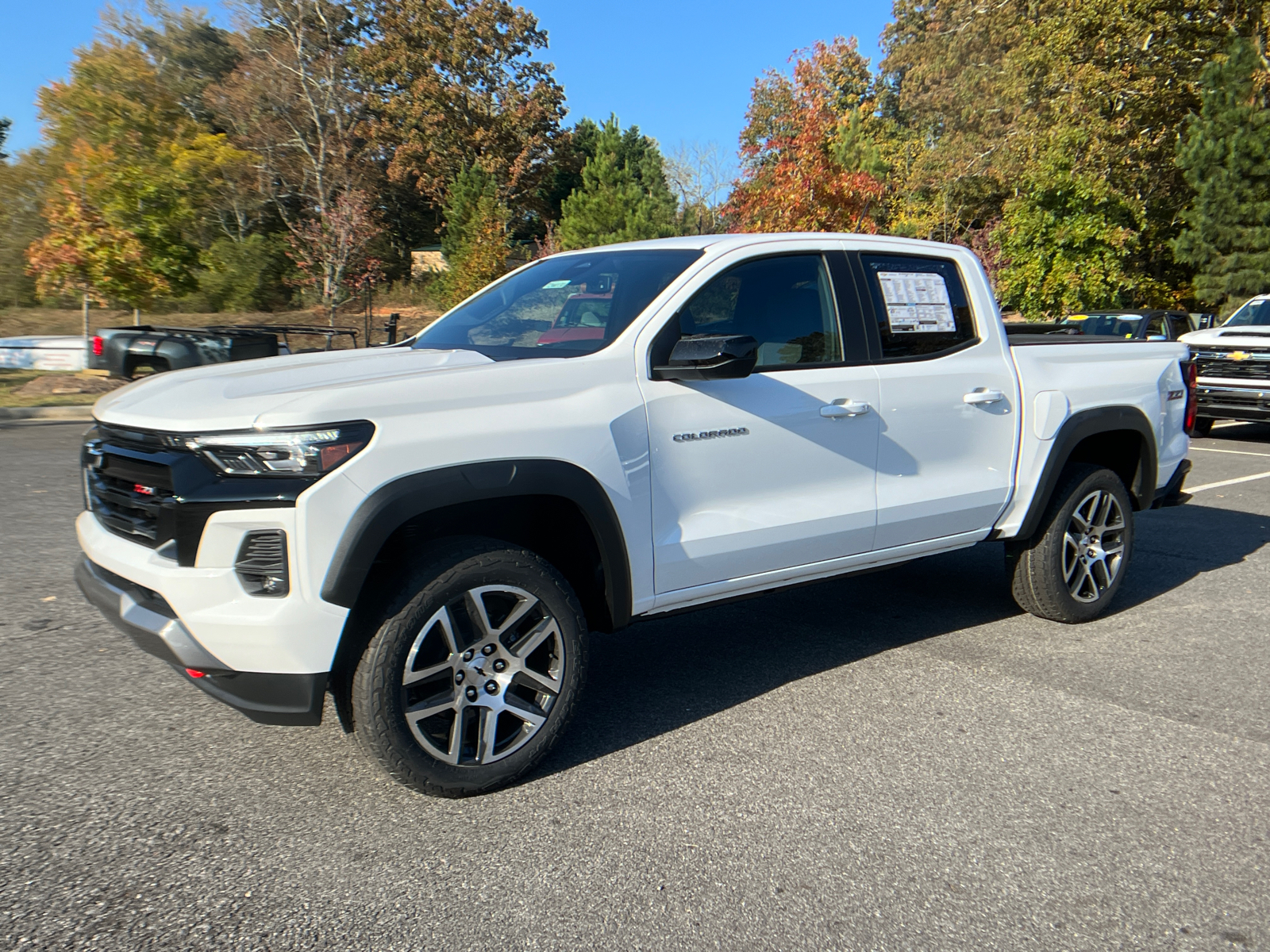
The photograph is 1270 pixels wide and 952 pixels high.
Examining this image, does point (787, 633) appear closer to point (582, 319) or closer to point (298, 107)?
point (582, 319)

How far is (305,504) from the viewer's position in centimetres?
295

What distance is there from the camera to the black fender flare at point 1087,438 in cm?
507

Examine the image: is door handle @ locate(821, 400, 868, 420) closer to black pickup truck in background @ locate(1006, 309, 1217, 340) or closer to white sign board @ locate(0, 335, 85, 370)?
black pickup truck in background @ locate(1006, 309, 1217, 340)

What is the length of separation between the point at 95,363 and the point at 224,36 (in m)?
40.3

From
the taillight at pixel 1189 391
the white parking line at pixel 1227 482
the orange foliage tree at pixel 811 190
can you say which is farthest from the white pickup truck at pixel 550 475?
the orange foliage tree at pixel 811 190

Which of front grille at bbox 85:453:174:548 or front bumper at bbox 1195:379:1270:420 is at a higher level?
front grille at bbox 85:453:174:548

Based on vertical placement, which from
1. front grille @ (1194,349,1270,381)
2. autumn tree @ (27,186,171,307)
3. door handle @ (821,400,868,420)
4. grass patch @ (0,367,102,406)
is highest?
autumn tree @ (27,186,171,307)

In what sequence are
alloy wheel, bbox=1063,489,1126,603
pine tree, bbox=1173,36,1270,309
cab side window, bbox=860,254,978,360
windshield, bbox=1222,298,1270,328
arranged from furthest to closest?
pine tree, bbox=1173,36,1270,309 → windshield, bbox=1222,298,1270,328 → alloy wheel, bbox=1063,489,1126,603 → cab side window, bbox=860,254,978,360

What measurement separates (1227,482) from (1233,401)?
3.76 metres

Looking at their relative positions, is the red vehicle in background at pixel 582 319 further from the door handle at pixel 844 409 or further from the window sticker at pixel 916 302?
the window sticker at pixel 916 302

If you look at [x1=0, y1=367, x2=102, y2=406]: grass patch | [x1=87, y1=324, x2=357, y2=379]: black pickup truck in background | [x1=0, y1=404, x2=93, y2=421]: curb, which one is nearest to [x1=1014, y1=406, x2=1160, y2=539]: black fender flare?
[x1=87, y1=324, x2=357, y2=379]: black pickup truck in background

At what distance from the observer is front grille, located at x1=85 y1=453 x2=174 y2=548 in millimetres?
3152

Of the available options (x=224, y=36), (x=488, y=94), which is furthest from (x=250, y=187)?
(x=224, y=36)

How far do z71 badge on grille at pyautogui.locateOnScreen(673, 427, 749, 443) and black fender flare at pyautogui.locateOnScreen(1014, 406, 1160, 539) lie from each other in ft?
6.42
